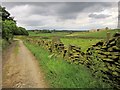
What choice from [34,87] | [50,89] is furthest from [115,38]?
[34,87]

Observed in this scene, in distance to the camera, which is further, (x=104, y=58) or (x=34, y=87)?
(x=34, y=87)

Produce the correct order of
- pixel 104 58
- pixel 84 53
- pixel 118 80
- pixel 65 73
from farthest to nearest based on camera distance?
pixel 84 53 < pixel 65 73 < pixel 104 58 < pixel 118 80

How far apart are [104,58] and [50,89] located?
2.15 metres

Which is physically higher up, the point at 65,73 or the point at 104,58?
the point at 104,58

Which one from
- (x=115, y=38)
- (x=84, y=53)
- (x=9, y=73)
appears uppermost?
(x=115, y=38)

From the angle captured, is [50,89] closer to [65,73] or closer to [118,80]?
[65,73]

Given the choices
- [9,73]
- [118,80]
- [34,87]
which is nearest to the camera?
[118,80]

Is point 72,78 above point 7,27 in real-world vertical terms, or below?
below

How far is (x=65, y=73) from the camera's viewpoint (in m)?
11.2

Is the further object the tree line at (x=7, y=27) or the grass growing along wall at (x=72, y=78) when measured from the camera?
the tree line at (x=7, y=27)

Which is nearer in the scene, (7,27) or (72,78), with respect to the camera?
(72,78)

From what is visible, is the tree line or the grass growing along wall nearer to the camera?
the grass growing along wall

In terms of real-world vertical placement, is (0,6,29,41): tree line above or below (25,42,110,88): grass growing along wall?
above

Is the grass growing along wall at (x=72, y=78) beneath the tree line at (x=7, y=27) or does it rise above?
beneath
